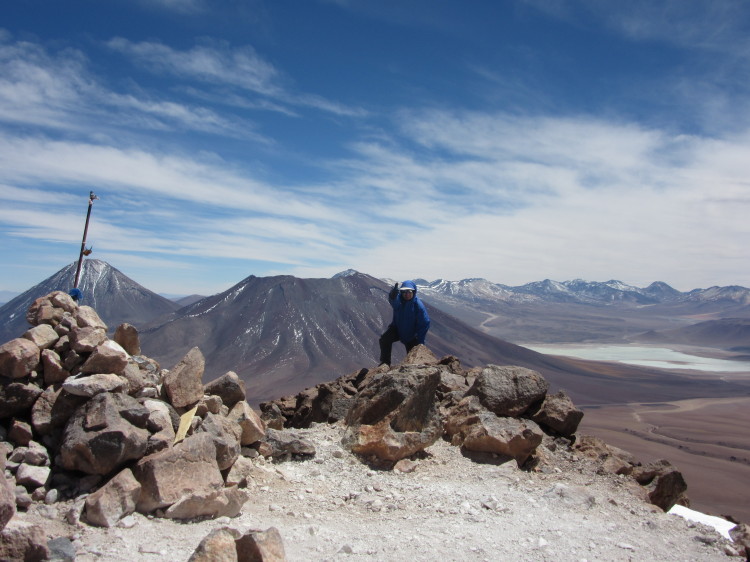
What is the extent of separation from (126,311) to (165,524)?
110m

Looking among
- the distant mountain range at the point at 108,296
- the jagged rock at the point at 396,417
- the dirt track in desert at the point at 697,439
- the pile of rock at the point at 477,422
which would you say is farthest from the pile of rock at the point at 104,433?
the distant mountain range at the point at 108,296

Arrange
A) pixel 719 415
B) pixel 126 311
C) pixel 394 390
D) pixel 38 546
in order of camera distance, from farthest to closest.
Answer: pixel 126 311 → pixel 719 415 → pixel 394 390 → pixel 38 546

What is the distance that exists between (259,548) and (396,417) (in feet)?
10.9

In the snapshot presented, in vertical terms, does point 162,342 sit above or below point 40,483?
below

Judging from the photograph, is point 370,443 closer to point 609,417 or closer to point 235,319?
point 609,417

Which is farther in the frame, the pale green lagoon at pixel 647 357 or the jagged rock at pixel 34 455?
the pale green lagoon at pixel 647 357

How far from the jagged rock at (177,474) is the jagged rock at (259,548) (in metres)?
1.06

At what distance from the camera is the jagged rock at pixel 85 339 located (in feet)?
17.3

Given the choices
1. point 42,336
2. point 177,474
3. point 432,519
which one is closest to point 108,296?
point 42,336

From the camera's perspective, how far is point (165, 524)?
4105 mm

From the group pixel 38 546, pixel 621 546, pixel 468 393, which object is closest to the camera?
pixel 38 546

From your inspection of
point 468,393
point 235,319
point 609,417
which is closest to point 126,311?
point 235,319

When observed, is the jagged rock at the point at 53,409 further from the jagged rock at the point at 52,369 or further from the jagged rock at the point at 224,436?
the jagged rock at the point at 224,436

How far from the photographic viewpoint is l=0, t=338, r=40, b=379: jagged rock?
4.80 meters
